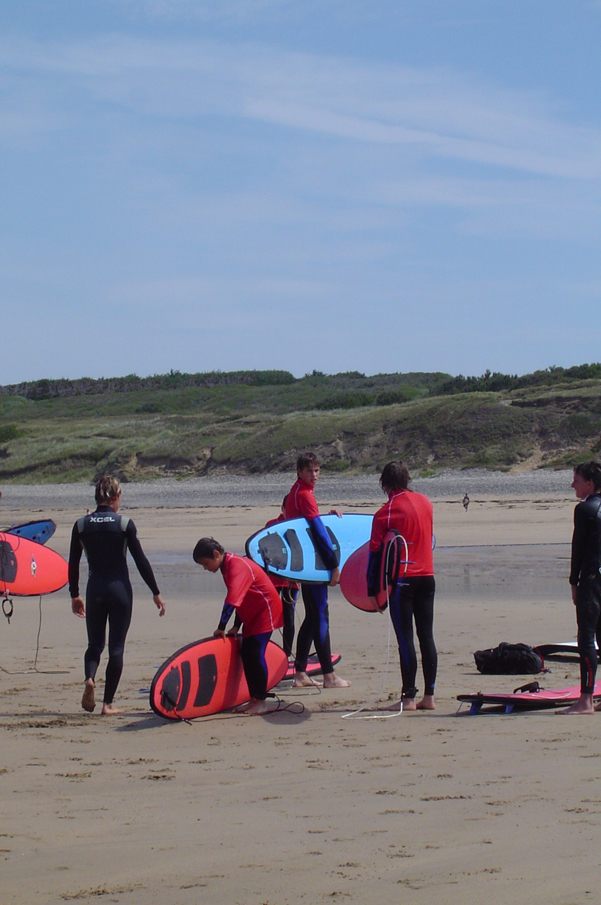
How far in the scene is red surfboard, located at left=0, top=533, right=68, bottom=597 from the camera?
7781mm

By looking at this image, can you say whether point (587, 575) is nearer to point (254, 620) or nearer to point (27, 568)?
point (254, 620)

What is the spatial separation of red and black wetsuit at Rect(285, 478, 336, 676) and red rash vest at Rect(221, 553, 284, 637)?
695mm

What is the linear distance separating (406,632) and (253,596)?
0.98 metres

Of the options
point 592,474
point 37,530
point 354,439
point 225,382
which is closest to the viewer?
point 592,474

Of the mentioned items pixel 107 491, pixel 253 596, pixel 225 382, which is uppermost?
pixel 225 382

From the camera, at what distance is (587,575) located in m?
Result: 5.48

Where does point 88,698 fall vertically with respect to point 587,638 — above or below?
below

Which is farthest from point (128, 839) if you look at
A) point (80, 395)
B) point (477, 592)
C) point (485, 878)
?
point (80, 395)

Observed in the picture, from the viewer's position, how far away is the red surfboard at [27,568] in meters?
7.78

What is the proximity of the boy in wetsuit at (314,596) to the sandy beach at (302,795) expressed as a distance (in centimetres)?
A: 18

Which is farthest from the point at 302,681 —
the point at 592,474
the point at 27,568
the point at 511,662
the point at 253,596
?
the point at 27,568

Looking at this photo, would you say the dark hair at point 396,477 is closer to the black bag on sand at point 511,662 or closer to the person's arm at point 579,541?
the person's arm at point 579,541

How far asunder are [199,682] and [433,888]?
286 centimetres

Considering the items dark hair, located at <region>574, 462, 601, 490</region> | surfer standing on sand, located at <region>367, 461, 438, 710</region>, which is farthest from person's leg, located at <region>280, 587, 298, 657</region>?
dark hair, located at <region>574, 462, 601, 490</region>
